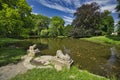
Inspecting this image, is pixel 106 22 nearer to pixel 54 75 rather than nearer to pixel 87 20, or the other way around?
pixel 87 20

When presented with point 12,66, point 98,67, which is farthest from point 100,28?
point 12,66

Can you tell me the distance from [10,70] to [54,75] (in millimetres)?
3039

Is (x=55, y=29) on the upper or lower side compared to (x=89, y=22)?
lower

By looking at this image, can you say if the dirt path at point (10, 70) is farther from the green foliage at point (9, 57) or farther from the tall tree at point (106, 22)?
the tall tree at point (106, 22)

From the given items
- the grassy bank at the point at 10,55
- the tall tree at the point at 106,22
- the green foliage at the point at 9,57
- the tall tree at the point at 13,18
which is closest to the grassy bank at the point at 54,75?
the green foliage at the point at 9,57

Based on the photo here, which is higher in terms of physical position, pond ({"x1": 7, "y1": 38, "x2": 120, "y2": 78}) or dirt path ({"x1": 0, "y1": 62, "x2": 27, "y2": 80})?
dirt path ({"x1": 0, "y1": 62, "x2": 27, "y2": 80})

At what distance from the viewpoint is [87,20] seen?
49.1 meters

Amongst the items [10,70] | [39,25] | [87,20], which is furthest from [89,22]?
[10,70]

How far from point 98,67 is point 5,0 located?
15065 millimetres

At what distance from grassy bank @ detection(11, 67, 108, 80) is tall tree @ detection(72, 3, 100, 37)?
41.1 m

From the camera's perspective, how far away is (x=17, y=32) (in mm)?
20703

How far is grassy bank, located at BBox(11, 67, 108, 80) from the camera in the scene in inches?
323

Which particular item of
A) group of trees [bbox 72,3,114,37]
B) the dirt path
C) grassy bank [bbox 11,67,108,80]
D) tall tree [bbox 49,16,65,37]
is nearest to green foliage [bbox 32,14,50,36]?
tall tree [bbox 49,16,65,37]

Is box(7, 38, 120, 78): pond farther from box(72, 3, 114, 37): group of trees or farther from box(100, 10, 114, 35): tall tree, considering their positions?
box(100, 10, 114, 35): tall tree
